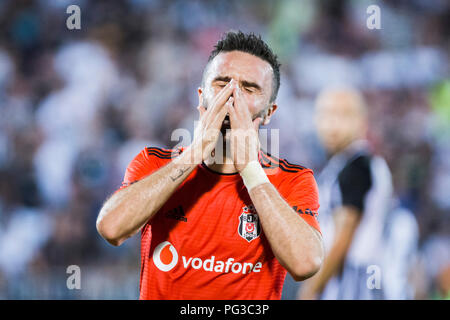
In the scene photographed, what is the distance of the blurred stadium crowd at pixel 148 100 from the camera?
6078 millimetres

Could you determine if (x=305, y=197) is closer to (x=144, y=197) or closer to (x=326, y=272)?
(x=144, y=197)

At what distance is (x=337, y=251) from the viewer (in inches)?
222

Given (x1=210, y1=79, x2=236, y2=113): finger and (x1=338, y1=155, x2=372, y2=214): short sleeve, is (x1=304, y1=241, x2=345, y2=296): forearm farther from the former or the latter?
(x1=210, y1=79, x2=236, y2=113): finger

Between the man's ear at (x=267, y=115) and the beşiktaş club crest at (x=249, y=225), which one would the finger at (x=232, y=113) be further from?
the beşiktaş club crest at (x=249, y=225)

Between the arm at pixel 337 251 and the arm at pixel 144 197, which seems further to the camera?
the arm at pixel 337 251

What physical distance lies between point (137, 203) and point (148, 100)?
497cm

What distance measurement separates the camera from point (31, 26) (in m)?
7.12

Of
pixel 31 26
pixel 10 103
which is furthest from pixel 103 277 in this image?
pixel 31 26

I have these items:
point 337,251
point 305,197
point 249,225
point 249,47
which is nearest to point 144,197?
point 249,225

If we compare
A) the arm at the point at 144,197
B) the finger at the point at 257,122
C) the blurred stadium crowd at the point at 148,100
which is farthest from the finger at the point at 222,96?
the blurred stadium crowd at the point at 148,100

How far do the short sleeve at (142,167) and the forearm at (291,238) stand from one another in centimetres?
67

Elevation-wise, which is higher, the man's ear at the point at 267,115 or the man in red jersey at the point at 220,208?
the man's ear at the point at 267,115
